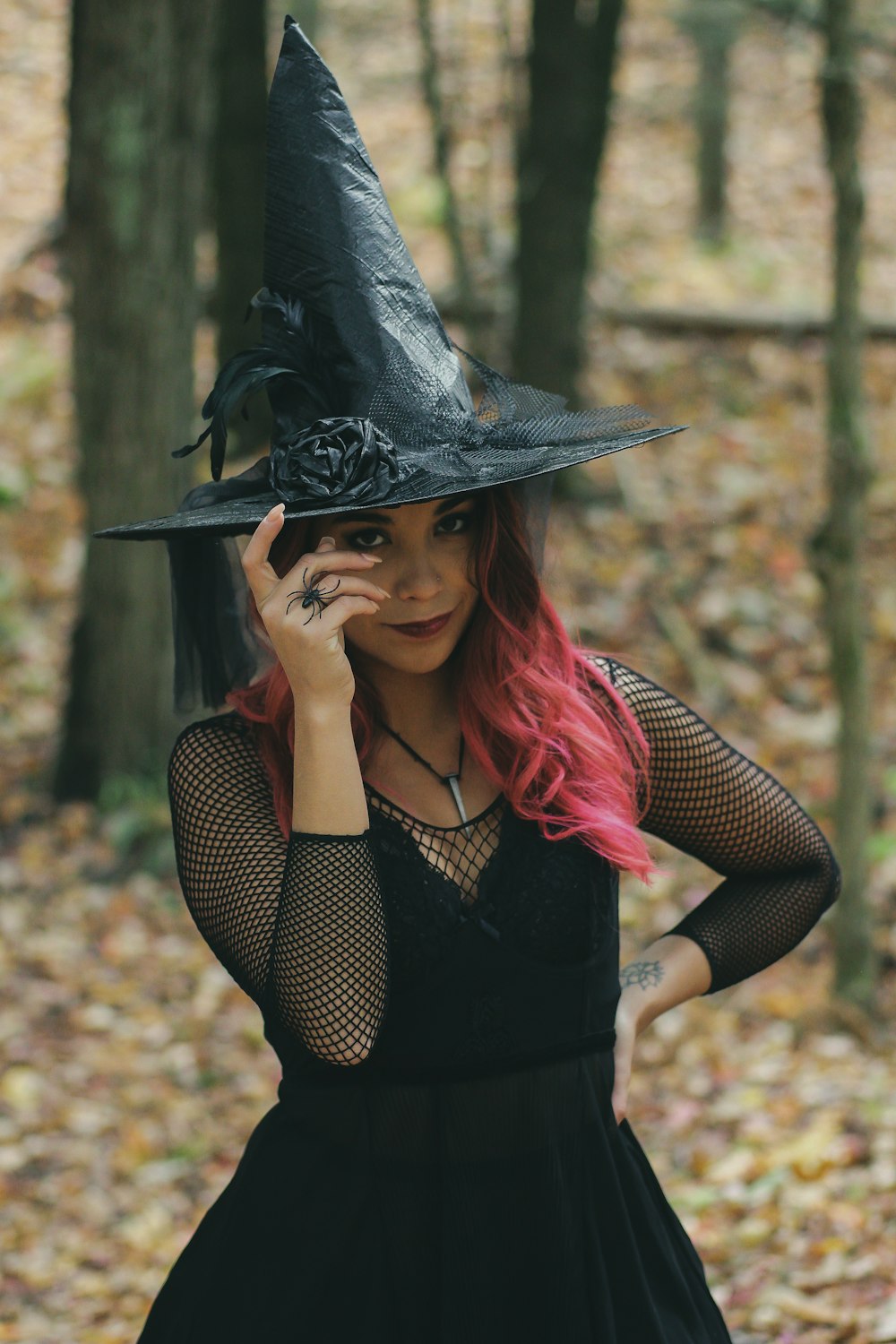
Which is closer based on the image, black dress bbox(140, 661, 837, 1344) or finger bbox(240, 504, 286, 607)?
finger bbox(240, 504, 286, 607)

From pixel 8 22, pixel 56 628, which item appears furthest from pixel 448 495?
pixel 8 22

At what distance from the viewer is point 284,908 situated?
6.29 ft

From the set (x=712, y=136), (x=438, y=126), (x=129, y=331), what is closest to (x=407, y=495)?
(x=129, y=331)

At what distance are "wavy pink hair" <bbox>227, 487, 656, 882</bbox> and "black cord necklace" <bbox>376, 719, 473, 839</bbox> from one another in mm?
31

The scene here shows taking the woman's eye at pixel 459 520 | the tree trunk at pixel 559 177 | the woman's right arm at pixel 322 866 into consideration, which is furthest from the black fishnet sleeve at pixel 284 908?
the tree trunk at pixel 559 177

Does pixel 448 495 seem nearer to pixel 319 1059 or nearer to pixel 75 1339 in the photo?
pixel 319 1059

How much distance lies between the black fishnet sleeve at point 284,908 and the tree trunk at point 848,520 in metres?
3.12

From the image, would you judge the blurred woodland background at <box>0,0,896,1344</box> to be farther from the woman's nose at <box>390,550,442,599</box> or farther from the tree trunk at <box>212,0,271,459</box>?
the woman's nose at <box>390,550,442,599</box>

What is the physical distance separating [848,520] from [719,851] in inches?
100

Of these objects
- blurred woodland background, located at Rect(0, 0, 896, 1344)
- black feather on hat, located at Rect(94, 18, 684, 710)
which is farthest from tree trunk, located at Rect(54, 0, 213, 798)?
black feather on hat, located at Rect(94, 18, 684, 710)

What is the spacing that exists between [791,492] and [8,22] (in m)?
10.5

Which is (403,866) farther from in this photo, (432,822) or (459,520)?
(459,520)

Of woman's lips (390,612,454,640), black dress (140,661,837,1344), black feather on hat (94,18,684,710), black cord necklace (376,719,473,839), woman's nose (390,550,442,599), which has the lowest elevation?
black dress (140,661,837,1344)

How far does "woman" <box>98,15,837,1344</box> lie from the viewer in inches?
77.0
